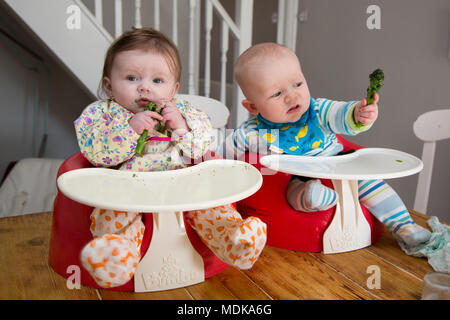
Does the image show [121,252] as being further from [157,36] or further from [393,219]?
[393,219]

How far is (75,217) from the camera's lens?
87cm

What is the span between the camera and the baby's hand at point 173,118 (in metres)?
0.99

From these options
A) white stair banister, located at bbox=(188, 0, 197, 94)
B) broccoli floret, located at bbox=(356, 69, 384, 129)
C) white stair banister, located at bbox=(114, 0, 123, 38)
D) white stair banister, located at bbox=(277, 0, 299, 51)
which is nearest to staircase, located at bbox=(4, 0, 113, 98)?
white stair banister, located at bbox=(114, 0, 123, 38)

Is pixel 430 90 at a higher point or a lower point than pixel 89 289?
higher

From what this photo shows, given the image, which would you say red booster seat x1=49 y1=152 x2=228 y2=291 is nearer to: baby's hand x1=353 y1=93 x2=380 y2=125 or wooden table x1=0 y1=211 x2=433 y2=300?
wooden table x1=0 y1=211 x2=433 y2=300

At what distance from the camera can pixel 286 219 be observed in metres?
1.03

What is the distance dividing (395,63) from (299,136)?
2.67 feet

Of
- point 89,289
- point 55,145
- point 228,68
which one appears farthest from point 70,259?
point 228,68

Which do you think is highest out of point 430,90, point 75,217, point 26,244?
point 430,90

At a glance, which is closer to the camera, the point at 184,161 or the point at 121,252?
the point at 121,252

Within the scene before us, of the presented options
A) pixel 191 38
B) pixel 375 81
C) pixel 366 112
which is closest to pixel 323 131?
pixel 366 112

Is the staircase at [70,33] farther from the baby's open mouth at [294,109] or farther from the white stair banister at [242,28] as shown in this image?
the baby's open mouth at [294,109]

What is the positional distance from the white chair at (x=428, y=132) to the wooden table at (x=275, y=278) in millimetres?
370
